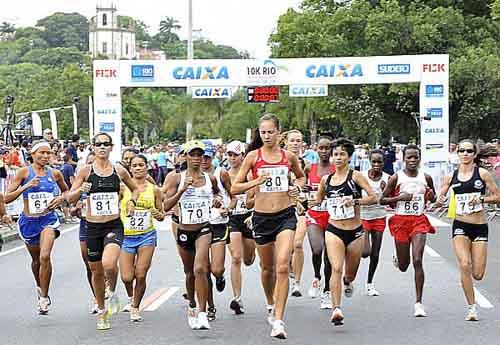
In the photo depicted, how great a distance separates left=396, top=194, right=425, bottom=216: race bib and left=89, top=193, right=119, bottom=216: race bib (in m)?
3.31

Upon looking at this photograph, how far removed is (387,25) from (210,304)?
36.2 metres

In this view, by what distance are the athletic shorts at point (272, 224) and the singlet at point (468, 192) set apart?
2004mm

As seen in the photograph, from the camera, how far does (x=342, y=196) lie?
35.1 ft

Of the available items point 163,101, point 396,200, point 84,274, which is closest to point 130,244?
point 396,200

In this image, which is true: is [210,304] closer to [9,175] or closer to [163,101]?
[9,175]

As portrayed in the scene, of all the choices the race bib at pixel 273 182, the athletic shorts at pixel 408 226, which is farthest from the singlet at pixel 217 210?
the athletic shorts at pixel 408 226

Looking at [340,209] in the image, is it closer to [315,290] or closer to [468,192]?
[468,192]

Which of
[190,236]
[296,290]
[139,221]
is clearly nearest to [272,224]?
[190,236]

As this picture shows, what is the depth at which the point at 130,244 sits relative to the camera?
11023 millimetres

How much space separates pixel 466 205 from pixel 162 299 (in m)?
4.10

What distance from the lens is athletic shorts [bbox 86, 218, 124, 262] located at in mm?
10508

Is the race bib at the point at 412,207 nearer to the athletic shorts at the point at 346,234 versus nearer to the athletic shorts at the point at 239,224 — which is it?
the athletic shorts at the point at 346,234

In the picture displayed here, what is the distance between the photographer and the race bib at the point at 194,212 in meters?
10.5

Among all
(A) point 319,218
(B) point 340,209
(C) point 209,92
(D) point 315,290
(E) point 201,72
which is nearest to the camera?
(B) point 340,209
